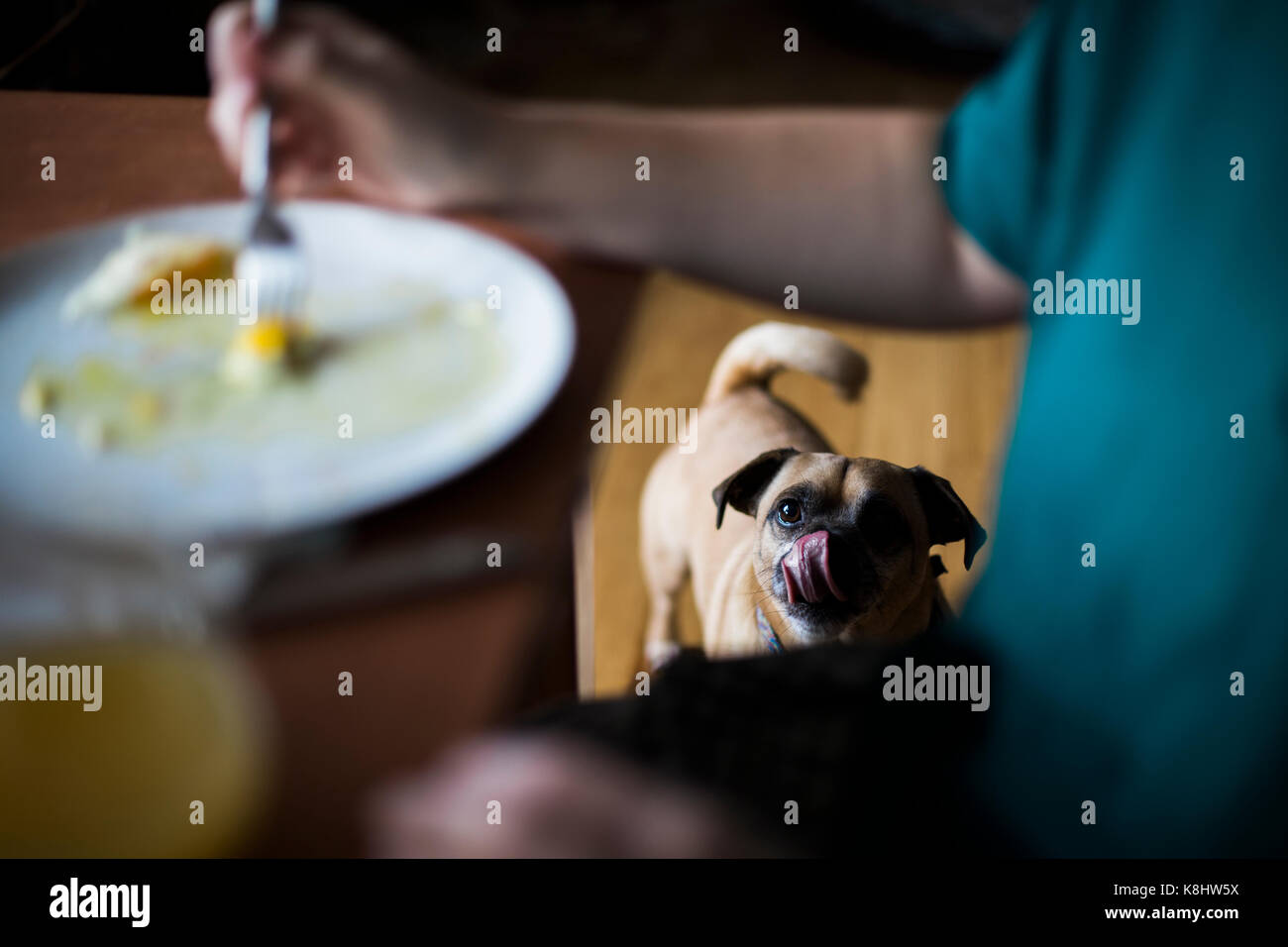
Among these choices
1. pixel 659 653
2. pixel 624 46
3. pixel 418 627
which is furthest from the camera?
pixel 624 46

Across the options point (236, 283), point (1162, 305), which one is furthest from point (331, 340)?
point (1162, 305)

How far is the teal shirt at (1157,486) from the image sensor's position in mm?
298

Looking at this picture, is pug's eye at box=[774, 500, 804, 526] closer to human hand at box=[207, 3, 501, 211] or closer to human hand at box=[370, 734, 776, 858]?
human hand at box=[370, 734, 776, 858]

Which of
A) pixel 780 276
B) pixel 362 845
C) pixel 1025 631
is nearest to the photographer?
pixel 362 845

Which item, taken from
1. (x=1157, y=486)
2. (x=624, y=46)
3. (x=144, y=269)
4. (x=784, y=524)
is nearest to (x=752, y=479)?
(x=784, y=524)

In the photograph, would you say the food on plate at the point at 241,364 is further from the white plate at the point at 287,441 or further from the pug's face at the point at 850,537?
the pug's face at the point at 850,537

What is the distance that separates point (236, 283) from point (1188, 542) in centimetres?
33

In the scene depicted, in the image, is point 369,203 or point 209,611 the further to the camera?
point 369,203

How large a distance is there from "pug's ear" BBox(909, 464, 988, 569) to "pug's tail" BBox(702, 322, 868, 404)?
0.06 m

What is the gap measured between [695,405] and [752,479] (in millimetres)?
57

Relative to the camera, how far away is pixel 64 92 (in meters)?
0.41

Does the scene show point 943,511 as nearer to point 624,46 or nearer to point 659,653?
point 659,653

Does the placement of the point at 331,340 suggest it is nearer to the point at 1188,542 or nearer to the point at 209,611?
the point at 209,611

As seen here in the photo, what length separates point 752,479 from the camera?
30 cm
